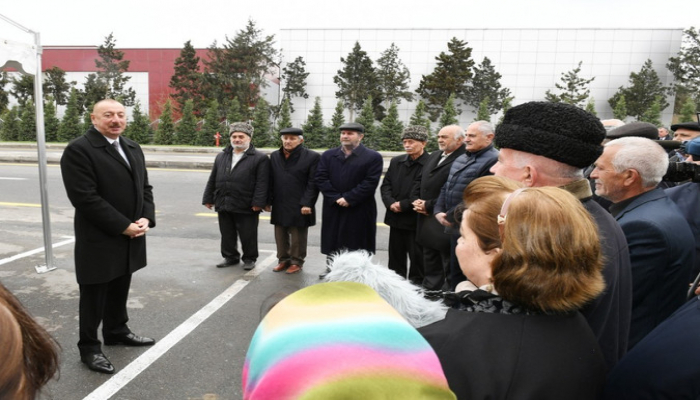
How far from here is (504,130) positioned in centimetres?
199

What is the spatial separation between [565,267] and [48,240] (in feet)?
19.0

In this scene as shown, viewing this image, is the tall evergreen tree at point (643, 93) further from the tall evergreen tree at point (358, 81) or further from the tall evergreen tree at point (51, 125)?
the tall evergreen tree at point (51, 125)

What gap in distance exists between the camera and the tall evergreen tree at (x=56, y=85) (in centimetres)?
3484

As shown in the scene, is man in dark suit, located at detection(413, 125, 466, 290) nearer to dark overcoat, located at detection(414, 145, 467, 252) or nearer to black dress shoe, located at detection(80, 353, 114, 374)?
dark overcoat, located at detection(414, 145, 467, 252)

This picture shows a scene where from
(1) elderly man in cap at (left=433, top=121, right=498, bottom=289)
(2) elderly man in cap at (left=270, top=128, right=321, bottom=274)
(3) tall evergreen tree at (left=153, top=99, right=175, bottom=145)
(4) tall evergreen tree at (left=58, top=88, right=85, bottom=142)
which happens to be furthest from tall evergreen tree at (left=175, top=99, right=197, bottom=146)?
(1) elderly man in cap at (left=433, top=121, right=498, bottom=289)

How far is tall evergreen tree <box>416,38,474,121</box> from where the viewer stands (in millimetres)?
31938

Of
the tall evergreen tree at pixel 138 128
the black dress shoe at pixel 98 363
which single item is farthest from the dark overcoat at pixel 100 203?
the tall evergreen tree at pixel 138 128

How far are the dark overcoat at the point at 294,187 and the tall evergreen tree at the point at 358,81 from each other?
2779 centimetres

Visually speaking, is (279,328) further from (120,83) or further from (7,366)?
(120,83)

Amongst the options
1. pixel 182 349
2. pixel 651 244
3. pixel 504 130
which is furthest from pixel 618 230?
pixel 182 349

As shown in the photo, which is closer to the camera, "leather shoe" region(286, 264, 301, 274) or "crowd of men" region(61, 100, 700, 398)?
"crowd of men" region(61, 100, 700, 398)

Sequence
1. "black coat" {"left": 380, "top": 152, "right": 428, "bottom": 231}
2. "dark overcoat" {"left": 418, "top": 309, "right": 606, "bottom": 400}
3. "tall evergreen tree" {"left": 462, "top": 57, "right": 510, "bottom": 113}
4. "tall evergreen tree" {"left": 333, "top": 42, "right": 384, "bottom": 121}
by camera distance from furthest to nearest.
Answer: "tall evergreen tree" {"left": 333, "top": 42, "right": 384, "bottom": 121} → "tall evergreen tree" {"left": 462, "top": 57, "right": 510, "bottom": 113} → "black coat" {"left": 380, "top": 152, "right": 428, "bottom": 231} → "dark overcoat" {"left": 418, "top": 309, "right": 606, "bottom": 400}

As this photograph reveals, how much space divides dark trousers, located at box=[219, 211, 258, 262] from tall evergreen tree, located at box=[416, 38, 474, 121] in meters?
27.6

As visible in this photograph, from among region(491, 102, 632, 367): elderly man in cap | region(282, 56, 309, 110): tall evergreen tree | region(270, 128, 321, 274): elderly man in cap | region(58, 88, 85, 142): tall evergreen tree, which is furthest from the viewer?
region(282, 56, 309, 110): tall evergreen tree
